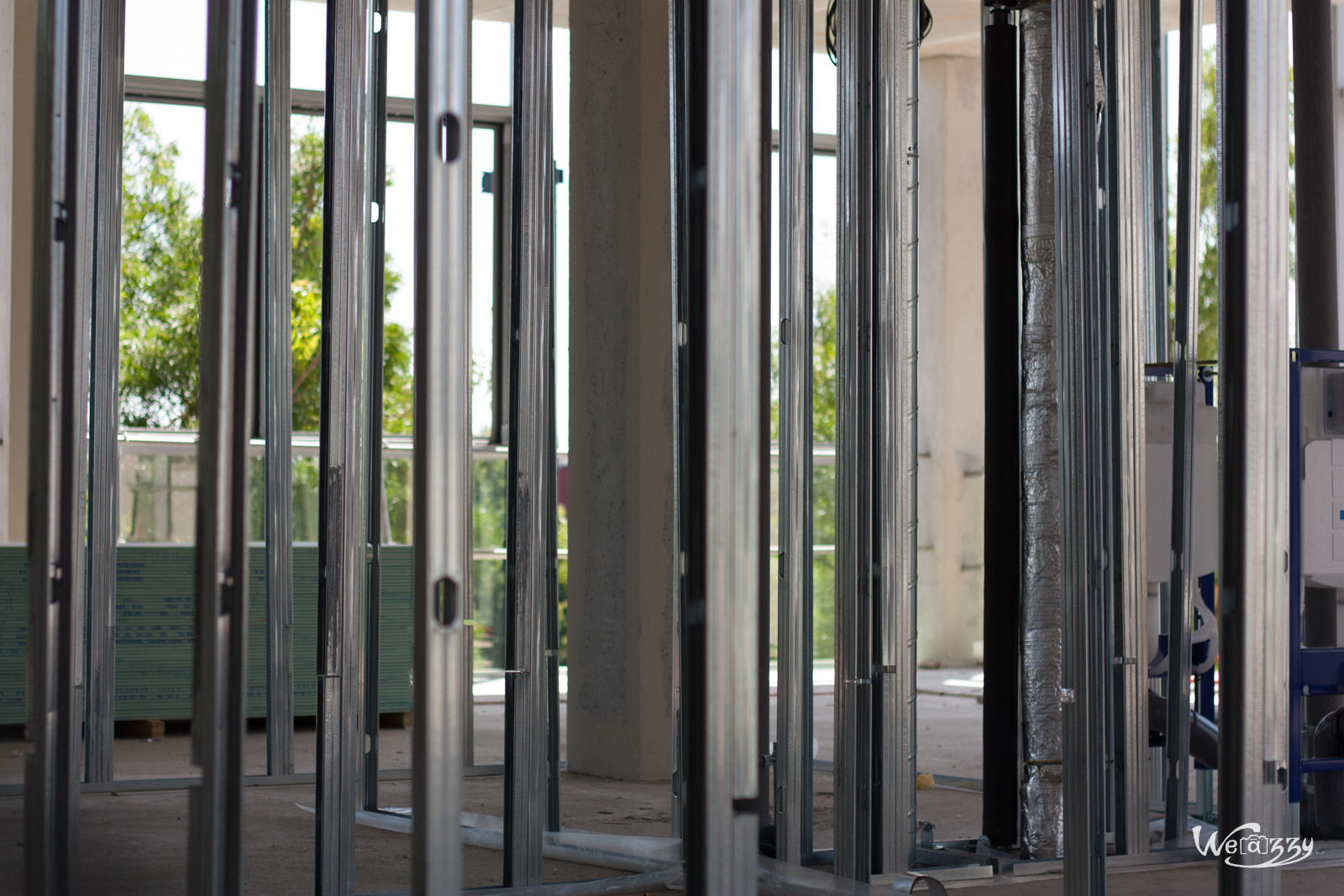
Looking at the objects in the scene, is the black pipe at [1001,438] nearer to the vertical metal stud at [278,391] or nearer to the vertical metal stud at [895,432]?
the vertical metal stud at [895,432]

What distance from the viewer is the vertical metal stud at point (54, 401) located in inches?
82.7

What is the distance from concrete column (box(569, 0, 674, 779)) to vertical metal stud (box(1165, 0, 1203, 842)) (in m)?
2.37

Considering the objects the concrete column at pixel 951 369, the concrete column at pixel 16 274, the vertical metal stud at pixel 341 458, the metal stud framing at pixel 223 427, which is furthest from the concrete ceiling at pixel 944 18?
the metal stud framing at pixel 223 427

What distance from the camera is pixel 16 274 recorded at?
9328 millimetres

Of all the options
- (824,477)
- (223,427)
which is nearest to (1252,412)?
(223,427)

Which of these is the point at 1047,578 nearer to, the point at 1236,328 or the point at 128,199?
the point at 1236,328

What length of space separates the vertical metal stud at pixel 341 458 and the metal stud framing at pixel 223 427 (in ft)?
7.01

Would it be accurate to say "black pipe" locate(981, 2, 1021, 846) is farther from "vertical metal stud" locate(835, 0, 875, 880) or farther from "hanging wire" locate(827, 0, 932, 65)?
"vertical metal stud" locate(835, 0, 875, 880)

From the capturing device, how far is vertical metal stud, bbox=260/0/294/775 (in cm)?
631

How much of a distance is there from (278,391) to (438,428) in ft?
15.9

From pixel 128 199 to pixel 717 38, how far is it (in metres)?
10.0

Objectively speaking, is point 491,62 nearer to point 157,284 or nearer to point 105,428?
point 157,284

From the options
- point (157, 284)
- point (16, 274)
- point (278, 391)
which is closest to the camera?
point (278, 391)

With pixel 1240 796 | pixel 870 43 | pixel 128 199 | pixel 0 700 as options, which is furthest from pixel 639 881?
pixel 128 199
